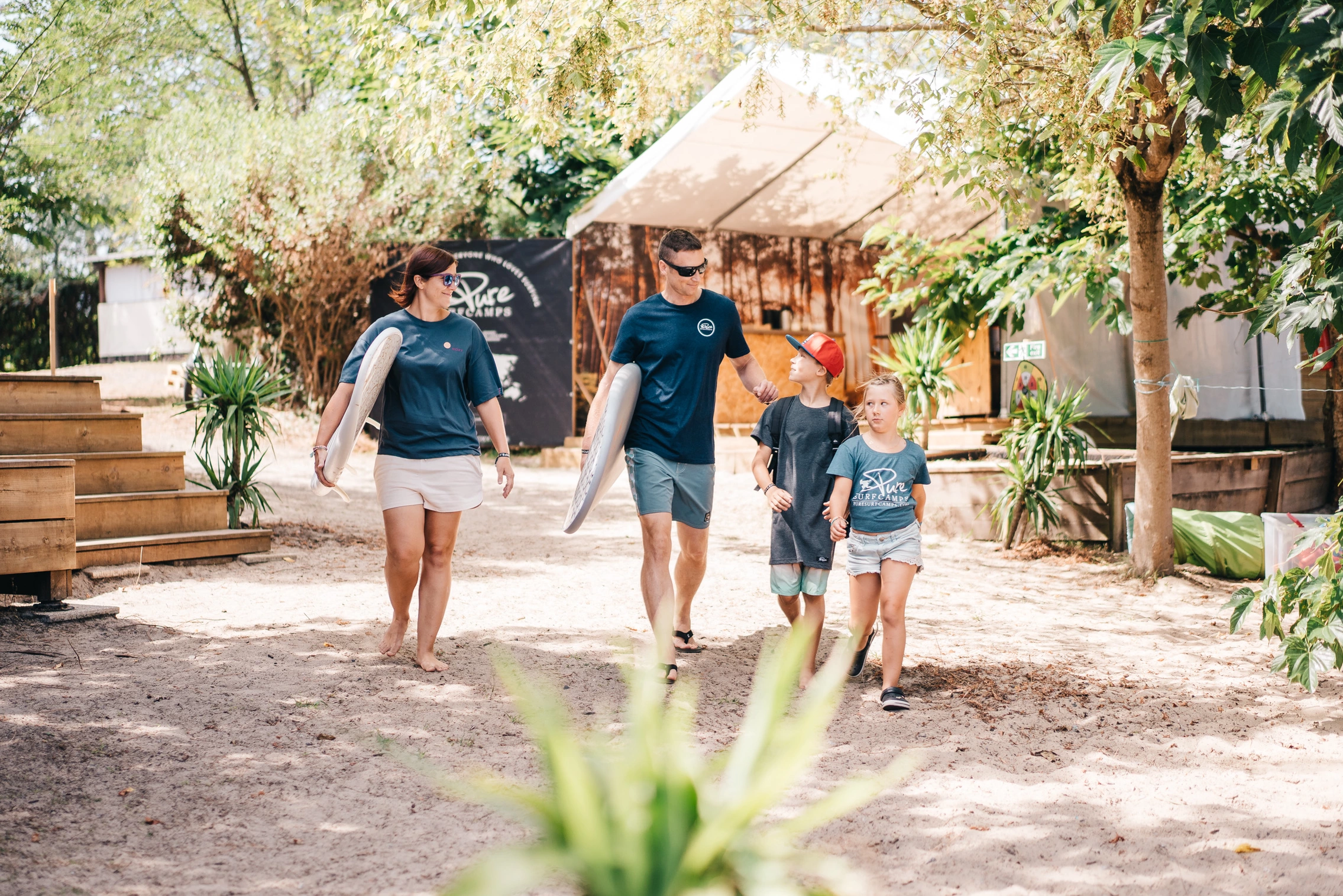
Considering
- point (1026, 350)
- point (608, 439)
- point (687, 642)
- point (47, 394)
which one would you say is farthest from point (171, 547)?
point (1026, 350)

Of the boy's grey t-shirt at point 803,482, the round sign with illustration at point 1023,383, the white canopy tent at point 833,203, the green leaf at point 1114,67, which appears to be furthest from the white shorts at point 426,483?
the round sign with illustration at point 1023,383

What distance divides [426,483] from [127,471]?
10.6 ft

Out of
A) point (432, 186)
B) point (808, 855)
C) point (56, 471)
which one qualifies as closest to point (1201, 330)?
point (432, 186)

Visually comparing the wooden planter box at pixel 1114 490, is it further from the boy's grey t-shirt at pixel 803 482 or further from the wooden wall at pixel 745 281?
the wooden wall at pixel 745 281

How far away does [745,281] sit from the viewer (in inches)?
577

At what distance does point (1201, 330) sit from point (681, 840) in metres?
11.3

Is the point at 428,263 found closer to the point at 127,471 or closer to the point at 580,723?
the point at 580,723

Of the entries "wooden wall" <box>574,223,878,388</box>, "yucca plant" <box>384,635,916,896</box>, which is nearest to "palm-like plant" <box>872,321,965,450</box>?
"wooden wall" <box>574,223,878,388</box>

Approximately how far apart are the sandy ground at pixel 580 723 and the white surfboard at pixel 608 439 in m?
0.64

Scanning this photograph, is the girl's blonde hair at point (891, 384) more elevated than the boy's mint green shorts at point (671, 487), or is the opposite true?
the girl's blonde hair at point (891, 384)

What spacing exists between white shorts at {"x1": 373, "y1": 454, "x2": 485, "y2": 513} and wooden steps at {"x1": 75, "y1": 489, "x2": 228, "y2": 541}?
2.74 m

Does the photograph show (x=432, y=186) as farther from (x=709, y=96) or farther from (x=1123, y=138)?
(x=1123, y=138)

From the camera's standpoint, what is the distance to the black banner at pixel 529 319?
13.1m

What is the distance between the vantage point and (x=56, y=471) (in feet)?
16.9
